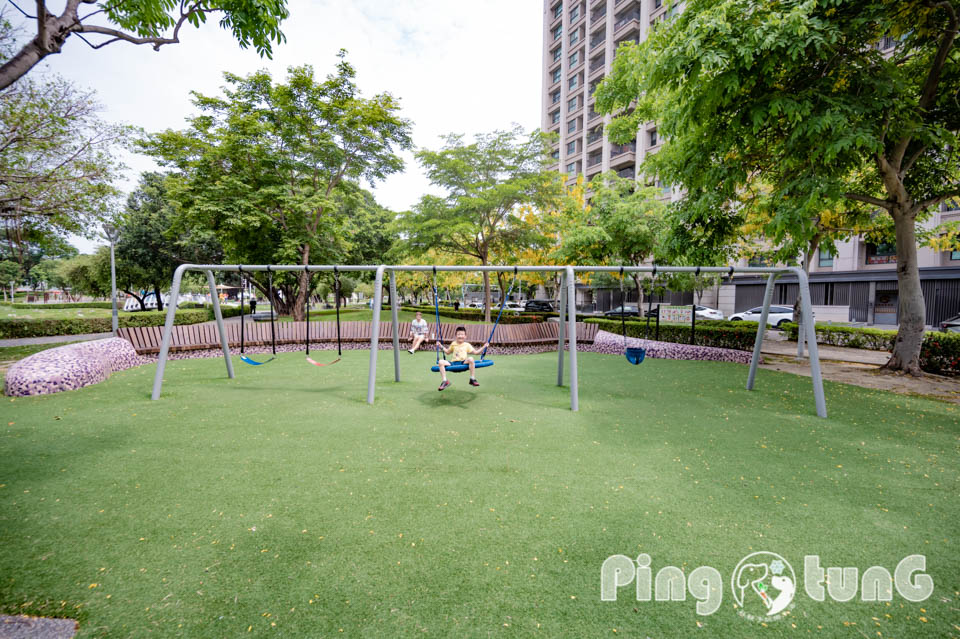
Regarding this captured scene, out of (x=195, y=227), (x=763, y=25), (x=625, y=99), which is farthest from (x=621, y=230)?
(x=195, y=227)

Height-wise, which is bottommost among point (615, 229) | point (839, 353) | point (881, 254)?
point (839, 353)

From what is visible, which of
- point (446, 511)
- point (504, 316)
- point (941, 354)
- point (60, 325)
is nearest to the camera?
point (446, 511)

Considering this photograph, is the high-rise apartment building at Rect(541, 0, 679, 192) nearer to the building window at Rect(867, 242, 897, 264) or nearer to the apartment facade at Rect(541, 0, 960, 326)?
the apartment facade at Rect(541, 0, 960, 326)

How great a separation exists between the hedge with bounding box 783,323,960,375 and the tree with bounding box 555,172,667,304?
696 cm

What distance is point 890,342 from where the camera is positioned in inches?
510

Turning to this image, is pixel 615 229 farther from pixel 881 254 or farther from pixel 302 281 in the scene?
pixel 881 254

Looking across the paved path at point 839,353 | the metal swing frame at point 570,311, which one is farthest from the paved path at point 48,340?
the paved path at point 839,353

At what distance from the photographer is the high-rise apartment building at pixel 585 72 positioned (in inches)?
1374

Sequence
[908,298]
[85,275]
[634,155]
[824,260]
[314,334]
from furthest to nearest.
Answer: [634,155], [85,275], [824,260], [314,334], [908,298]

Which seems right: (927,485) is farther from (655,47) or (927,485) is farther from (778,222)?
(655,47)

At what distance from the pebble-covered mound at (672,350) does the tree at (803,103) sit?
3177 millimetres

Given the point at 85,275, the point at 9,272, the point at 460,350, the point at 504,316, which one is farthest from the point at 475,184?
the point at 9,272

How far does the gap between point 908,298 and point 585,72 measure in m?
40.7

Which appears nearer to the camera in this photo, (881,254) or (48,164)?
(48,164)
